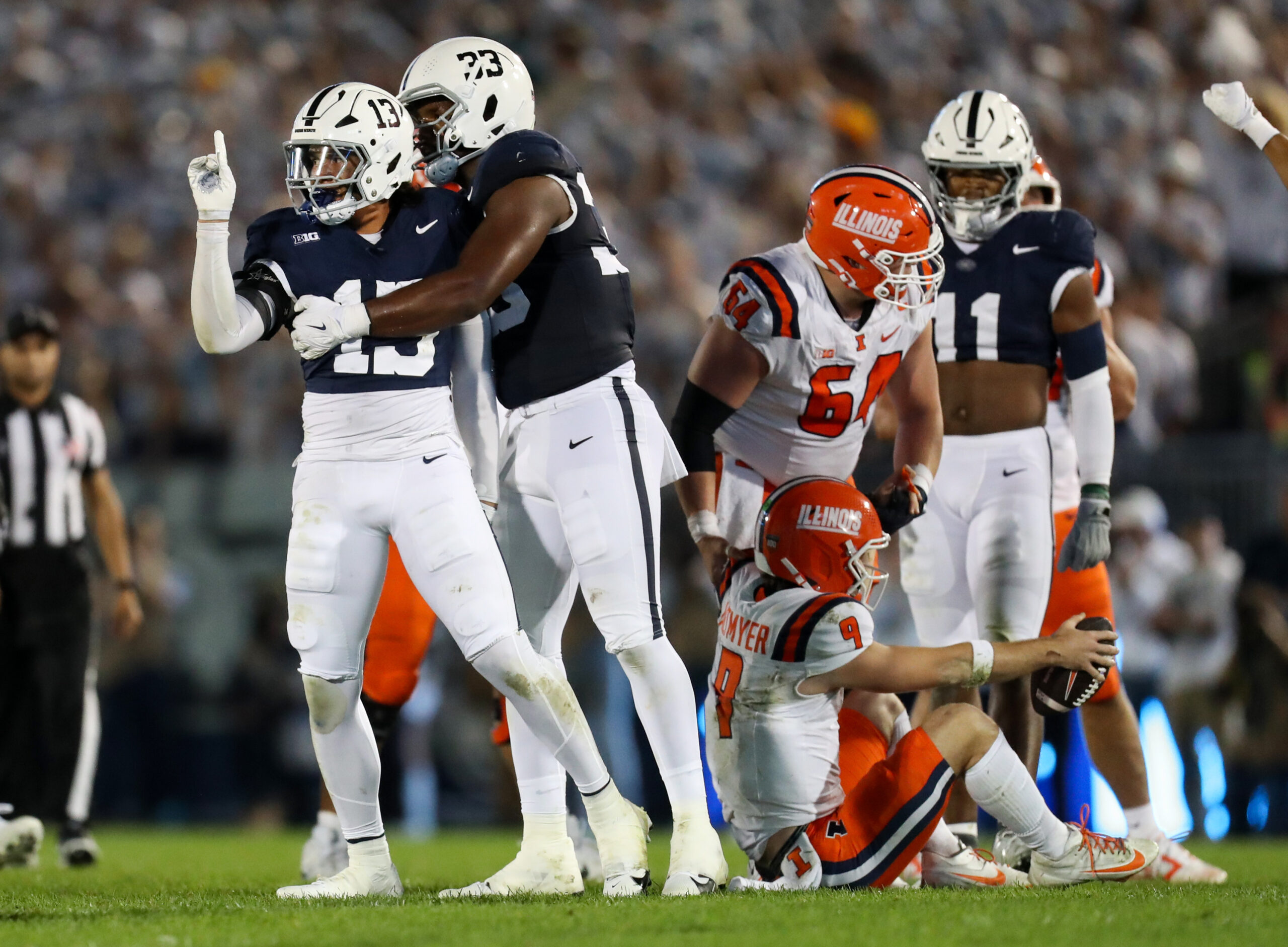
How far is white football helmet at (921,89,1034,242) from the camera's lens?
19.4 ft

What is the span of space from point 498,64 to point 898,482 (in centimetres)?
175

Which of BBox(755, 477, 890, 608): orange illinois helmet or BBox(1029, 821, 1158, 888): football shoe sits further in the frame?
BBox(1029, 821, 1158, 888): football shoe

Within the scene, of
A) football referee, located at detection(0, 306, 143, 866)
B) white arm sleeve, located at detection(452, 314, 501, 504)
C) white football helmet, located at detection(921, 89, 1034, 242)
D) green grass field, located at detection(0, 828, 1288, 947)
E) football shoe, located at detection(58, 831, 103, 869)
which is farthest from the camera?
football referee, located at detection(0, 306, 143, 866)

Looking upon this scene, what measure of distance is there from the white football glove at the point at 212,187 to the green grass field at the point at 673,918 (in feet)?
5.82

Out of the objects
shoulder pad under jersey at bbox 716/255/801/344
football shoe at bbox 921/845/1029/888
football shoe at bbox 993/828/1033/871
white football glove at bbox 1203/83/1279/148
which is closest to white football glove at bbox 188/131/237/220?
shoulder pad under jersey at bbox 716/255/801/344

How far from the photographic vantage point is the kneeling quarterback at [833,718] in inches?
189

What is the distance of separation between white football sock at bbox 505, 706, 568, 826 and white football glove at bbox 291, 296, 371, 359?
120cm

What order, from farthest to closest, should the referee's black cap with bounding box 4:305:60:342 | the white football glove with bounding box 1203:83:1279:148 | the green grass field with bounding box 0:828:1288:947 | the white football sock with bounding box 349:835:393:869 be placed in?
the referee's black cap with bounding box 4:305:60:342, the white football glove with bounding box 1203:83:1279:148, the white football sock with bounding box 349:835:393:869, the green grass field with bounding box 0:828:1288:947

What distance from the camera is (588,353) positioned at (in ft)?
16.6

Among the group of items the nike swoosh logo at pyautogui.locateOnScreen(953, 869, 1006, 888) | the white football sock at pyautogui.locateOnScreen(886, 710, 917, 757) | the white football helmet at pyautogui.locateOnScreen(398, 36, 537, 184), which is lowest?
the nike swoosh logo at pyautogui.locateOnScreen(953, 869, 1006, 888)

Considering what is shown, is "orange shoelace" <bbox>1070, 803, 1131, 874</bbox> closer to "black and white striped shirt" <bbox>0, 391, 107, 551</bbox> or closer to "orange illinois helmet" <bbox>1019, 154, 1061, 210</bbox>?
"orange illinois helmet" <bbox>1019, 154, 1061, 210</bbox>

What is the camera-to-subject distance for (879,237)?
17.4 ft

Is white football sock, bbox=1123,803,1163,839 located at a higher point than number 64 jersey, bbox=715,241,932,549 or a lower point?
lower

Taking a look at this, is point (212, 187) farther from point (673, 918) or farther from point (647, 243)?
point (647, 243)
